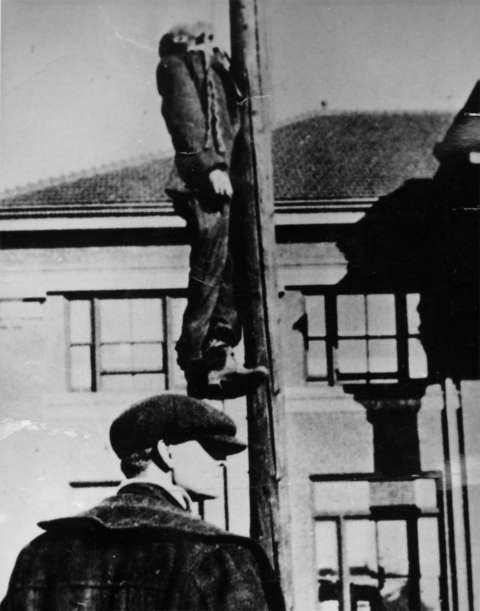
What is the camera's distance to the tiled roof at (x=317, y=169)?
6.01m

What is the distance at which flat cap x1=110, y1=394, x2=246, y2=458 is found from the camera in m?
2.57

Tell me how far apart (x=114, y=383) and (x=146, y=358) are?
0.30 metres

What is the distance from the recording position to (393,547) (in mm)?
5742

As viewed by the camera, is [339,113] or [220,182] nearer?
[220,182]

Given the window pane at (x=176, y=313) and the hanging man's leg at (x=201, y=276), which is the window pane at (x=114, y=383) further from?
the hanging man's leg at (x=201, y=276)

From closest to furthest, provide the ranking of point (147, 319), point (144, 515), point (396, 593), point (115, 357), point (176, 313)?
point (144, 515)
point (396, 593)
point (115, 357)
point (147, 319)
point (176, 313)

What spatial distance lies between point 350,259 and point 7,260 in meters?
2.59

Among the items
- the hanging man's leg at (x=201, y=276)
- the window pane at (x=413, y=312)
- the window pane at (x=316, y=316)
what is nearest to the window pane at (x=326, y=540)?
the window pane at (x=316, y=316)

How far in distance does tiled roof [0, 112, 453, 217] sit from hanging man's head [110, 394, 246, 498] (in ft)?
11.2

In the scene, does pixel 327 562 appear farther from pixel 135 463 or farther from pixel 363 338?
pixel 135 463

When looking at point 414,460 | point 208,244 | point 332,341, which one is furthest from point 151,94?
point 414,460

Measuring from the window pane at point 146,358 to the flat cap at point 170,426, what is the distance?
10.3 ft

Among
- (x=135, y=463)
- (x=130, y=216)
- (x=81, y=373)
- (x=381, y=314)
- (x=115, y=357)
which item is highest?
(x=130, y=216)

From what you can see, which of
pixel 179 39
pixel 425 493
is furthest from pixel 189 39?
pixel 425 493
